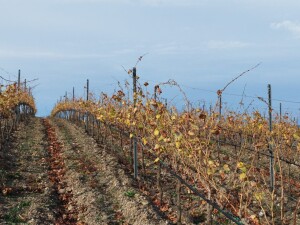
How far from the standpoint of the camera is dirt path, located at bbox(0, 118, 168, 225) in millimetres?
8369

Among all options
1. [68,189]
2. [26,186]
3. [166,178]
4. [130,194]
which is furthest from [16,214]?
[166,178]

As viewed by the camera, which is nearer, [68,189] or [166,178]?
[68,189]

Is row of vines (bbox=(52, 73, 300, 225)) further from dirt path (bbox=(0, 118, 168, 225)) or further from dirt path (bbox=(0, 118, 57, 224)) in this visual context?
dirt path (bbox=(0, 118, 57, 224))

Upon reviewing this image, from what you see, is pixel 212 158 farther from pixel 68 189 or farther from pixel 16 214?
pixel 16 214

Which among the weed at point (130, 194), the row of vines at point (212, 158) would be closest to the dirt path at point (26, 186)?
the weed at point (130, 194)

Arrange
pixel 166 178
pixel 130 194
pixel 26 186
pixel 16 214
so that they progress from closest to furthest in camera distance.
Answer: pixel 16 214 < pixel 130 194 < pixel 26 186 < pixel 166 178

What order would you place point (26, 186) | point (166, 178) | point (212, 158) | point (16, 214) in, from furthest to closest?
point (212, 158) → point (166, 178) → point (26, 186) → point (16, 214)

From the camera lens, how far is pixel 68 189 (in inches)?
Result: 414

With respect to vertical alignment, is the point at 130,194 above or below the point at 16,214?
above

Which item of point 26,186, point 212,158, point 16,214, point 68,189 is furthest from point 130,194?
point 212,158

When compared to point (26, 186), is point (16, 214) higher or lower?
lower

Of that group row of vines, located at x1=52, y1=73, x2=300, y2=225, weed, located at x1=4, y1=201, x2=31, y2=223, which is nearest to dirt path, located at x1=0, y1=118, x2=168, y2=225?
weed, located at x1=4, y1=201, x2=31, y2=223

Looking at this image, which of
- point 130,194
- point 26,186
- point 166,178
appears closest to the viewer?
point 130,194

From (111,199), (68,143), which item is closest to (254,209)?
(111,199)
